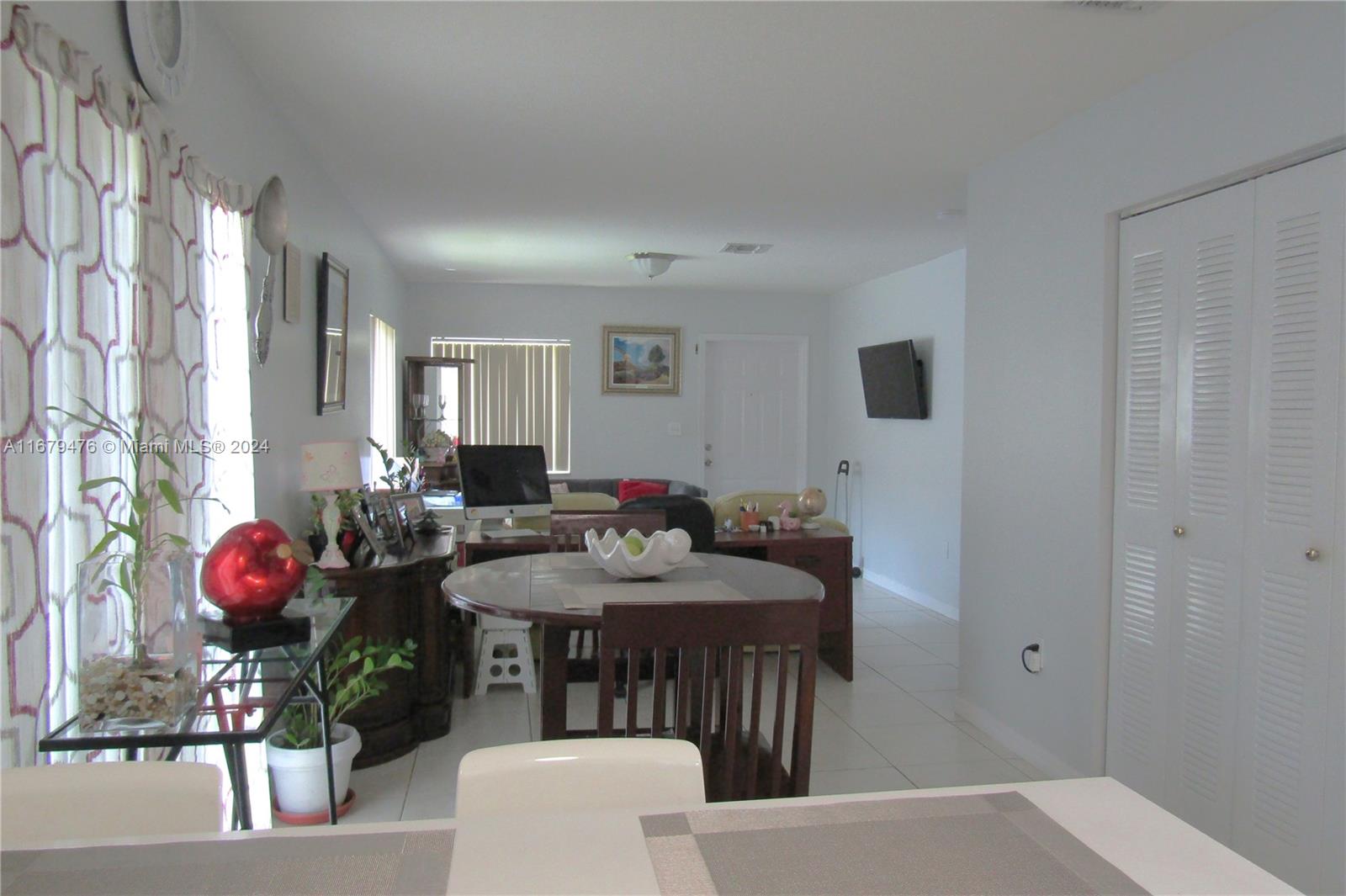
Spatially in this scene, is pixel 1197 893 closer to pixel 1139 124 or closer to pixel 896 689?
pixel 1139 124

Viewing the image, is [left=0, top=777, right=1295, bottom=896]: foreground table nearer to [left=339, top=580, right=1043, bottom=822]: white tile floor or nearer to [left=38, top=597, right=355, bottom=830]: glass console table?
[left=38, top=597, right=355, bottom=830]: glass console table

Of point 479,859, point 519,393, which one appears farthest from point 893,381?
point 479,859

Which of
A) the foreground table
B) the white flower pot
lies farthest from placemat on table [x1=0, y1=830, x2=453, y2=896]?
the white flower pot

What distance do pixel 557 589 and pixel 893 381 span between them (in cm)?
485

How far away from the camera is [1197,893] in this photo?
34.7 inches

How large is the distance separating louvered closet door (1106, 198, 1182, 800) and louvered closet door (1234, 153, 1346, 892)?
349mm

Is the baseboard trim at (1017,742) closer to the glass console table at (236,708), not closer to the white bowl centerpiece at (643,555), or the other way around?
the white bowl centerpiece at (643,555)

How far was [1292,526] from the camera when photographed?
249 centimetres

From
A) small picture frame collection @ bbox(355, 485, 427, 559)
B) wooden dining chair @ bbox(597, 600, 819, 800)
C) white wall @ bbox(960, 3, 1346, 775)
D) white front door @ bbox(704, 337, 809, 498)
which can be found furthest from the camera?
white front door @ bbox(704, 337, 809, 498)

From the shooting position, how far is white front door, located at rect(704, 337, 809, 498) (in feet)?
27.8

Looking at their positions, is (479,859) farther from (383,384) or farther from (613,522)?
(383,384)

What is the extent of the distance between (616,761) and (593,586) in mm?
1399

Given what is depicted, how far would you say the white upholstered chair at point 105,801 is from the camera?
3.68ft

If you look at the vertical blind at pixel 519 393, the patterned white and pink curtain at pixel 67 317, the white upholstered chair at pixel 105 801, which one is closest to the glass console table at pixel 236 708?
the patterned white and pink curtain at pixel 67 317
